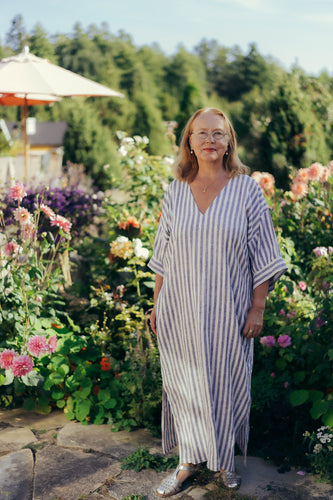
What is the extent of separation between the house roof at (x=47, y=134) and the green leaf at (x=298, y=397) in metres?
25.5

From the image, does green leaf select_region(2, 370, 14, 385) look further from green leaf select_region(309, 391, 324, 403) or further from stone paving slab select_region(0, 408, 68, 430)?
green leaf select_region(309, 391, 324, 403)

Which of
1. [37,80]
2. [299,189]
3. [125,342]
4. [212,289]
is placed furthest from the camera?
[37,80]

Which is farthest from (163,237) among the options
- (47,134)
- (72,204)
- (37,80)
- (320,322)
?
(47,134)

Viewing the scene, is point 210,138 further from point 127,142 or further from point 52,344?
point 127,142

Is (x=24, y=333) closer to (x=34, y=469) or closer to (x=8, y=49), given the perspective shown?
(x=34, y=469)

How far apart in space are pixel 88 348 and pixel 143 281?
65cm

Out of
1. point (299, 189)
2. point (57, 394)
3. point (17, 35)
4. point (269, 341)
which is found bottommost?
point (57, 394)

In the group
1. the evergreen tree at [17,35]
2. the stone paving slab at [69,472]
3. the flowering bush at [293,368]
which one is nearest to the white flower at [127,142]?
the flowering bush at [293,368]

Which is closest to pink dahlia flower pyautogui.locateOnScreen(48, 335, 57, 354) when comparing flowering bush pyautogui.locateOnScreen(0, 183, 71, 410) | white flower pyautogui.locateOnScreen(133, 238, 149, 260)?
flowering bush pyautogui.locateOnScreen(0, 183, 71, 410)

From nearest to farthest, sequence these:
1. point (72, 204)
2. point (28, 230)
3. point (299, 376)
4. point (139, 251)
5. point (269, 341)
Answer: point (299, 376) → point (269, 341) → point (28, 230) → point (139, 251) → point (72, 204)

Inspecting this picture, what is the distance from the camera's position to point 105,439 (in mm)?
2711

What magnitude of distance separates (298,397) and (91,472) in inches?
39.8

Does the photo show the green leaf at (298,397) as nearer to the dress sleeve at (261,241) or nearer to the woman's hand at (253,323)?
the woman's hand at (253,323)

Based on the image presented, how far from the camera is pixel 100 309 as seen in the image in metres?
3.66
